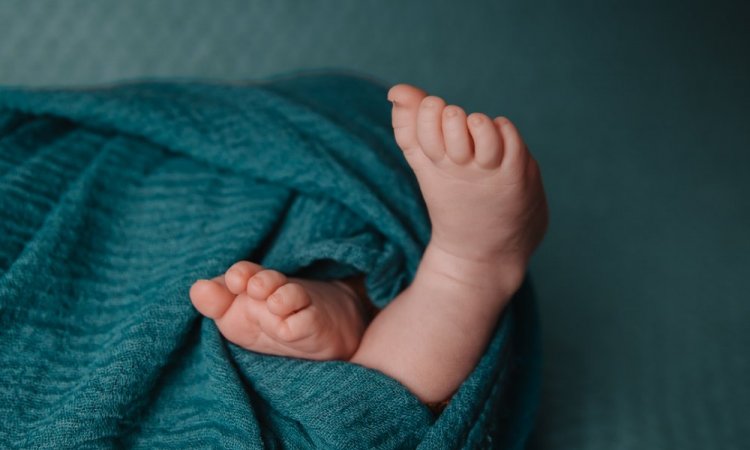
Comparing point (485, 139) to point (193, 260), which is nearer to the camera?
point (485, 139)

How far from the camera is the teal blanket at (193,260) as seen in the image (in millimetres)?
605

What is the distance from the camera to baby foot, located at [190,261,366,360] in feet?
1.95

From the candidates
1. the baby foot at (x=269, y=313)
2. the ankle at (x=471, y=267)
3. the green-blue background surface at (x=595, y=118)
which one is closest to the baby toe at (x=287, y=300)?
the baby foot at (x=269, y=313)

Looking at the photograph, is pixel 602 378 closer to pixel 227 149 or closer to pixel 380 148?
pixel 380 148

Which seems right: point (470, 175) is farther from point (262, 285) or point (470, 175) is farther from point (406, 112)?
point (262, 285)

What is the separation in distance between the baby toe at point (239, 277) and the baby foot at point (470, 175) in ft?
0.52

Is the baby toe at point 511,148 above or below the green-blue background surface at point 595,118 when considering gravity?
above

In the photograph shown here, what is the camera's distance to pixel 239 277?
0.61 meters

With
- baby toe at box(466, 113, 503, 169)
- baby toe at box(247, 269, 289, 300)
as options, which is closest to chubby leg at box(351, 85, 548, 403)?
baby toe at box(466, 113, 503, 169)

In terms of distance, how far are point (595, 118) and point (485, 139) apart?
103 cm

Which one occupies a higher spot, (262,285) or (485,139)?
(485,139)

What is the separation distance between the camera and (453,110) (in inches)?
22.5

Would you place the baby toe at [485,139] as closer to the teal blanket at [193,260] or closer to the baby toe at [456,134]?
the baby toe at [456,134]

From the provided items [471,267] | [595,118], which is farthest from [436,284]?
[595,118]
